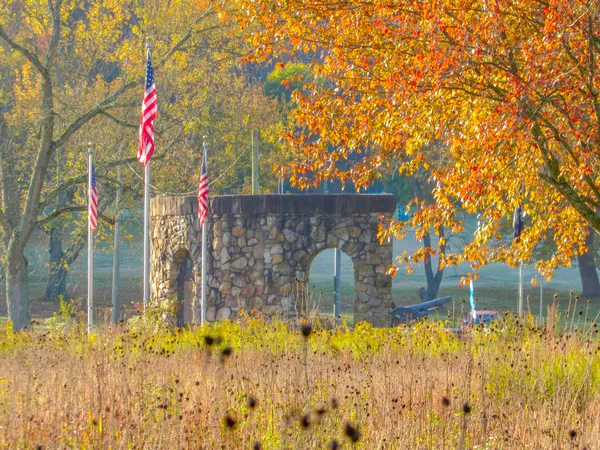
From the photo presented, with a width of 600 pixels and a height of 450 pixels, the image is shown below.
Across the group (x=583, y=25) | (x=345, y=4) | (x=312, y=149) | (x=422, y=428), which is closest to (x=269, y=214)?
(x=312, y=149)

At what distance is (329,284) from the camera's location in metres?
40.3

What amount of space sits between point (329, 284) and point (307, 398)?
113 feet

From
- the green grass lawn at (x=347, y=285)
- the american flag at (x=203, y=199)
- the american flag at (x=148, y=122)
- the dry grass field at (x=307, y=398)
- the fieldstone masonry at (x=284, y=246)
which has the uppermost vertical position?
the american flag at (x=148, y=122)

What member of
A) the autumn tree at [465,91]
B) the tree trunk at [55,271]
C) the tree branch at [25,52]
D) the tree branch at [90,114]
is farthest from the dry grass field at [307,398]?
the tree trunk at [55,271]

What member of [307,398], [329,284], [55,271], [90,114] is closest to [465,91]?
[307,398]

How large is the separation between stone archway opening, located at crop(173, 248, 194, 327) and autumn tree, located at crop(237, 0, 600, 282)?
9.95 m

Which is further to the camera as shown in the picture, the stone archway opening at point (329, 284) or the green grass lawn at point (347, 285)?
the green grass lawn at point (347, 285)

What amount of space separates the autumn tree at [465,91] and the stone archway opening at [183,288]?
995cm

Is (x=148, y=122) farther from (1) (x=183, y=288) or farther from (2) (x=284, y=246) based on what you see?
(1) (x=183, y=288)

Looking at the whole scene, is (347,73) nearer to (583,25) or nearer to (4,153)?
(583,25)

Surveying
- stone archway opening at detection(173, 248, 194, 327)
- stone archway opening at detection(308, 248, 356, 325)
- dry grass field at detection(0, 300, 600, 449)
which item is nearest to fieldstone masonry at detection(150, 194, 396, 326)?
stone archway opening at detection(173, 248, 194, 327)

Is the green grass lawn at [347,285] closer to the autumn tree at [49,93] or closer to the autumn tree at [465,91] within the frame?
the autumn tree at [49,93]

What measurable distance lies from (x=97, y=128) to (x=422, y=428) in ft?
79.9

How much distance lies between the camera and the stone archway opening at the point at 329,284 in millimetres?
33188
